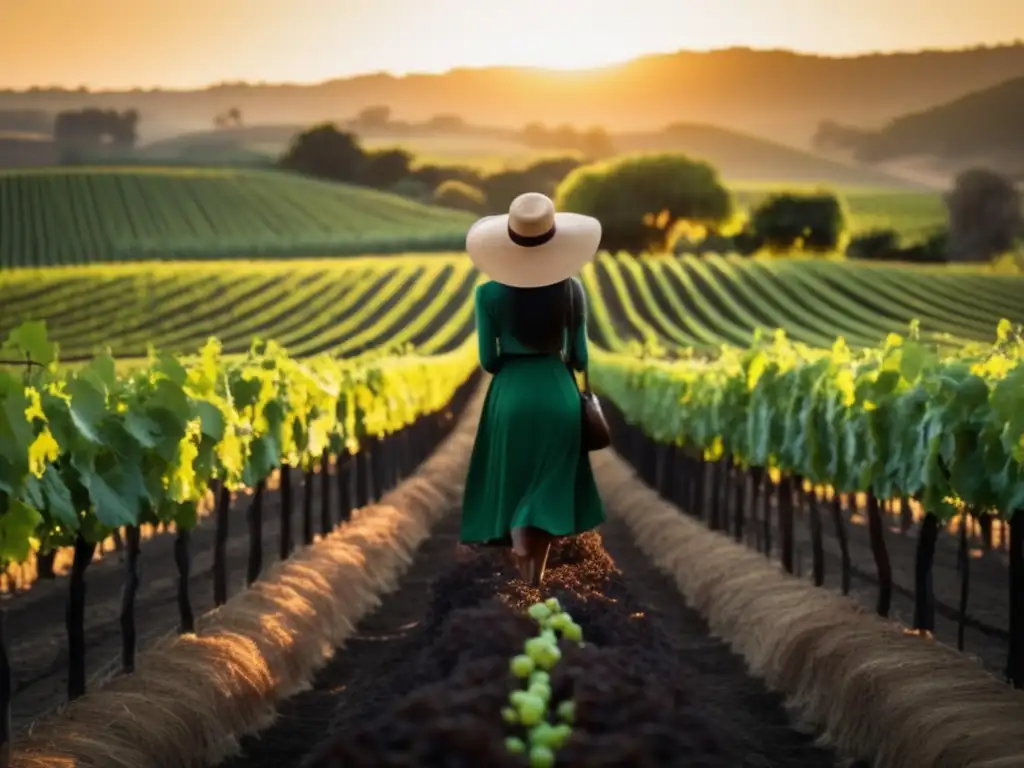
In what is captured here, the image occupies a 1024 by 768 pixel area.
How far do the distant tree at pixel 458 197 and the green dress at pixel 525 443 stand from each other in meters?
144

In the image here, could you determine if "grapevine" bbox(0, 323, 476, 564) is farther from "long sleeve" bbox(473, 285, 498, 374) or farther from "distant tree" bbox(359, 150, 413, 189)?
"distant tree" bbox(359, 150, 413, 189)

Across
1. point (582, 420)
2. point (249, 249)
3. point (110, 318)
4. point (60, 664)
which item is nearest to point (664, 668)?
point (582, 420)

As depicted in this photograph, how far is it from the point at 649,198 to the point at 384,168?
4351 cm

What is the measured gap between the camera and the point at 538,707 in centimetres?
543

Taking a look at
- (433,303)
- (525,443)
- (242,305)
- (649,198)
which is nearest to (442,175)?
(649,198)

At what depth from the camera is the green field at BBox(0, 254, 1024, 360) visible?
6869 cm

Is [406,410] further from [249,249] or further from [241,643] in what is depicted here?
[249,249]

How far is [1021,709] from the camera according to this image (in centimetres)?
777

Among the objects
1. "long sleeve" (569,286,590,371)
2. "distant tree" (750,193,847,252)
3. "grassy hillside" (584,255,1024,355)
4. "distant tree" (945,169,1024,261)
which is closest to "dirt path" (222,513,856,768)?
"long sleeve" (569,286,590,371)

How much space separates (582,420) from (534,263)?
0.89 metres

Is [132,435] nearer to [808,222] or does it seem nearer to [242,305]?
[242,305]

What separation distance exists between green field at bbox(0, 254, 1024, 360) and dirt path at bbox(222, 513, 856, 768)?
44.8 m

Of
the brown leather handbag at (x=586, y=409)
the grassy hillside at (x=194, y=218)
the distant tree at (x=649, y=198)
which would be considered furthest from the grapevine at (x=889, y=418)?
the distant tree at (x=649, y=198)

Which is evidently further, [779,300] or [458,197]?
[458,197]
